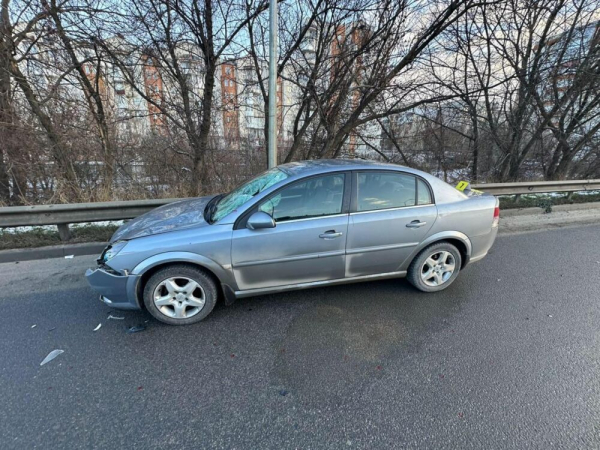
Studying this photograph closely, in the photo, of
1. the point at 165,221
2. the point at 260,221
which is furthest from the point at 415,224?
the point at 165,221

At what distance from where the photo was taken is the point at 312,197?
2830 mm

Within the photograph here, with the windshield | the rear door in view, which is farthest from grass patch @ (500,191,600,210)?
the windshield

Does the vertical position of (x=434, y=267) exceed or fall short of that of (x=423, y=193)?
it falls short

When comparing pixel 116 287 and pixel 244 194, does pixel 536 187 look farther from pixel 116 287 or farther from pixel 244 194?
pixel 116 287

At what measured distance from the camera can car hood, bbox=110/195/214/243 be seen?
105 inches

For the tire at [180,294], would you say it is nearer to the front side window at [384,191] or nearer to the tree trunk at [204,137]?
the front side window at [384,191]

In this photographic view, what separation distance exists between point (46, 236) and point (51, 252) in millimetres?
604

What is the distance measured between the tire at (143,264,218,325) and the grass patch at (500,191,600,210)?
684 centimetres

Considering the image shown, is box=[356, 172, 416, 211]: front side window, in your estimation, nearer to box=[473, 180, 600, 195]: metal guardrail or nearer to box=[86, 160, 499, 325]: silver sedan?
box=[86, 160, 499, 325]: silver sedan

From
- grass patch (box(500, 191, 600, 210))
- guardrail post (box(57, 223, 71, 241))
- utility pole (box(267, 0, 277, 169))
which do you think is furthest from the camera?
grass patch (box(500, 191, 600, 210))

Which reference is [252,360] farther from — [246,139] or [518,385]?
[246,139]

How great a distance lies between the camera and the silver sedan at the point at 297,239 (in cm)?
255

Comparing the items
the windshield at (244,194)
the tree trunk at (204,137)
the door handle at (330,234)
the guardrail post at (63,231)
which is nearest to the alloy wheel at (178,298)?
the windshield at (244,194)

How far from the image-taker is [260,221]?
252 centimetres
